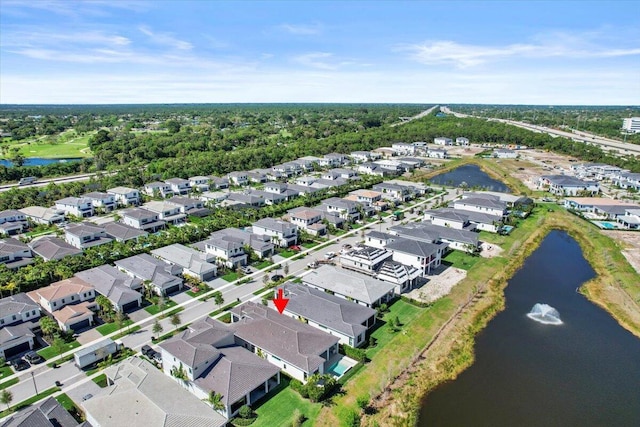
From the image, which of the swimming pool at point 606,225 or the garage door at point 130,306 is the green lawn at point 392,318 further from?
the swimming pool at point 606,225

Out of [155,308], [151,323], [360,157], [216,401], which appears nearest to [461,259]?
[155,308]

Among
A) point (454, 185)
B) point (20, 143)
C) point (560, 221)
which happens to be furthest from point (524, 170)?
point (20, 143)

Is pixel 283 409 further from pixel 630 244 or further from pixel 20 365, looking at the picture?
pixel 630 244

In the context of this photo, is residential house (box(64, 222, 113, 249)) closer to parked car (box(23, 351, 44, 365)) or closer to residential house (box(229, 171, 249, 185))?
parked car (box(23, 351, 44, 365))

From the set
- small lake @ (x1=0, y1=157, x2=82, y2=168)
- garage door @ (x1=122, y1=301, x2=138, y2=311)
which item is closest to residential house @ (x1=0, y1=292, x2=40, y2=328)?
garage door @ (x1=122, y1=301, x2=138, y2=311)

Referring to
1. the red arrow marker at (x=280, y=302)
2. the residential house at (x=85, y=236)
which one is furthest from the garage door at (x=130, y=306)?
the residential house at (x=85, y=236)

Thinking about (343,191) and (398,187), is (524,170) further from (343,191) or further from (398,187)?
(343,191)
